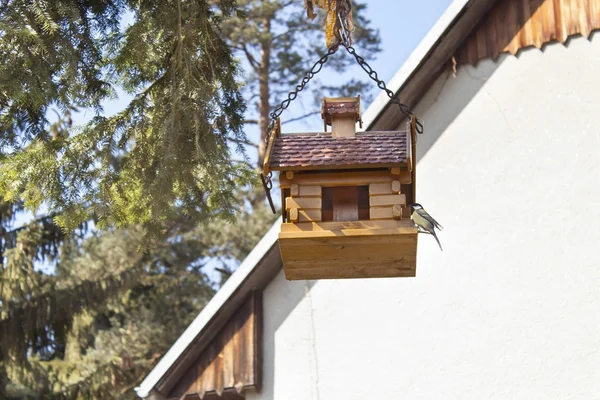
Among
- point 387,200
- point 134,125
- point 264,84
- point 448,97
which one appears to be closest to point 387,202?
point 387,200

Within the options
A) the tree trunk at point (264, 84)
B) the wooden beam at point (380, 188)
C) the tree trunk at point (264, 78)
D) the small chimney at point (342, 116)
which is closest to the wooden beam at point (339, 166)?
the wooden beam at point (380, 188)

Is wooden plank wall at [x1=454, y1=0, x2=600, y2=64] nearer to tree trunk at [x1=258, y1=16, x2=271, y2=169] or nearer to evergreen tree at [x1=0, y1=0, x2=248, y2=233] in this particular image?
evergreen tree at [x1=0, y1=0, x2=248, y2=233]

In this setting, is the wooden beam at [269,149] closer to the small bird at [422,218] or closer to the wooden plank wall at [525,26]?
the small bird at [422,218]

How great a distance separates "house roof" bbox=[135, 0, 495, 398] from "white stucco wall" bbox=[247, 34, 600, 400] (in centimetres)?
20

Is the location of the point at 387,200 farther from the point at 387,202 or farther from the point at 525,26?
A: the point at 525,26

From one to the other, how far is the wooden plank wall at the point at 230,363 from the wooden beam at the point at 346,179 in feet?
11.7

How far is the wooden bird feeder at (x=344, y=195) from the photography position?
15.2 feet

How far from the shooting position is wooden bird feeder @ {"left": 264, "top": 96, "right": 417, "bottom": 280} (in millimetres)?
4645

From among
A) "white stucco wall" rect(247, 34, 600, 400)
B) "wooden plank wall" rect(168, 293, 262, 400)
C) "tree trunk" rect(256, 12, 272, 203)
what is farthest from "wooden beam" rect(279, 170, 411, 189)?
"tree trunk" rect(256, 12, 272, 203)

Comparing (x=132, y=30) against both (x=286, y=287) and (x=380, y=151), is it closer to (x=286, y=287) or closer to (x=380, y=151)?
(x=380, y=151)

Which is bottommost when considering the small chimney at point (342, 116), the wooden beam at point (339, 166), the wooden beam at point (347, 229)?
the wooden beam at point (347, 229)

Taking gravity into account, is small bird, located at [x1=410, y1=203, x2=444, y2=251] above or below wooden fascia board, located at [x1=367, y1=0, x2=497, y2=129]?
below

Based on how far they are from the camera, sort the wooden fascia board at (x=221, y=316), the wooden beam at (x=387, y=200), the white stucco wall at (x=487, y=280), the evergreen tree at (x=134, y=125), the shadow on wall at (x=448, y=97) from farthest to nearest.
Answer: the wooden fascia board at (x=221, y=316) → the shadow on wall at (x=448, y=97) → the white stucco wall at (x=487, y=280) → the evergreen tree at (x=134, y=125) → the wooden beam at (x=387, y=200)

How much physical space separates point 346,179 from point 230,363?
3.78m
